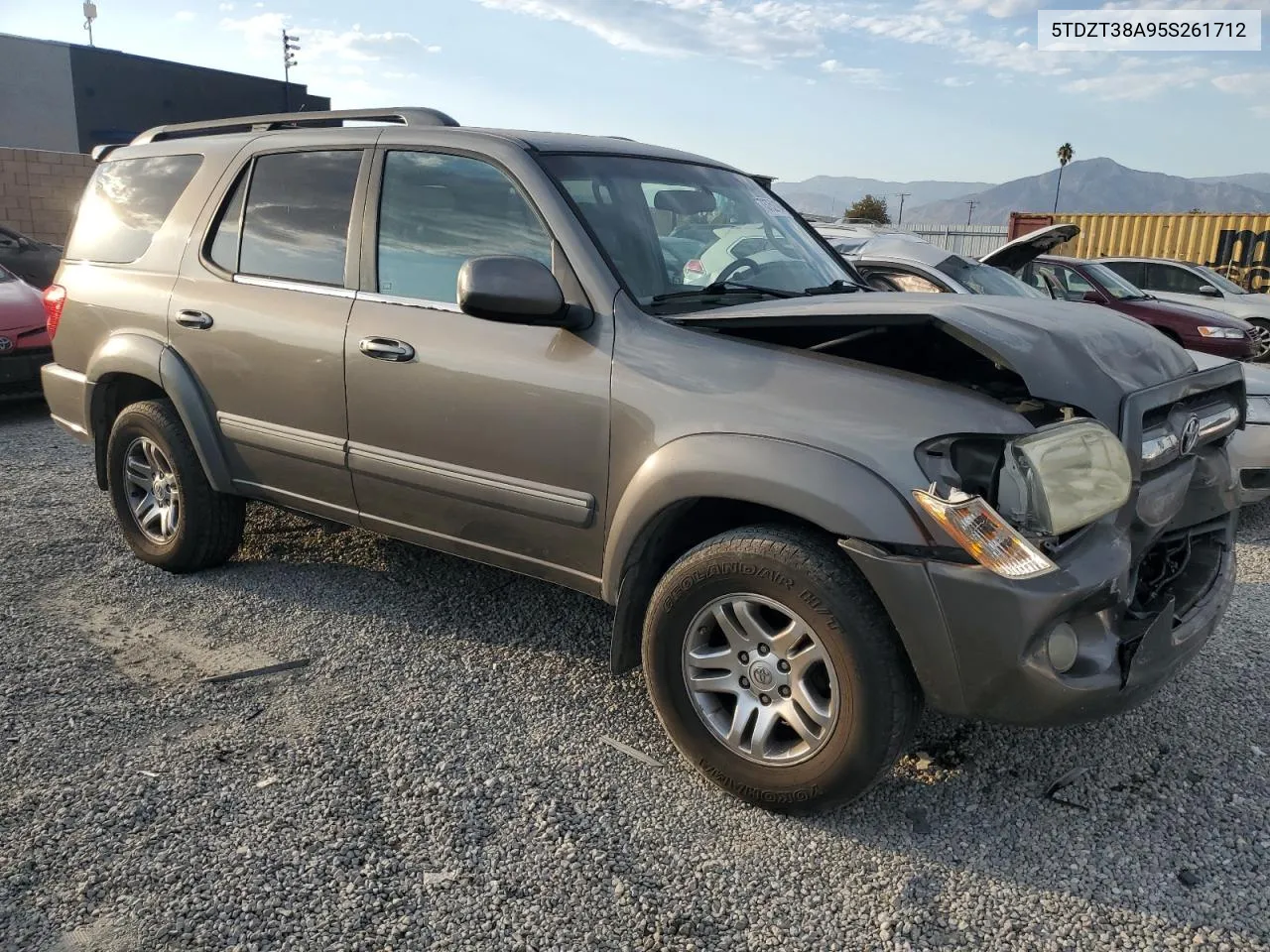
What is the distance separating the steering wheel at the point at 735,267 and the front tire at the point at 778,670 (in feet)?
3.47

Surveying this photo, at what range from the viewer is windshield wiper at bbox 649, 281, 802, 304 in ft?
10.1

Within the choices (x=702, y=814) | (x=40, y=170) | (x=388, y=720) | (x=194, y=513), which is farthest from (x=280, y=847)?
(x=40, y=170)

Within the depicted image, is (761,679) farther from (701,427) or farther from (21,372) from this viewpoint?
(21,372)

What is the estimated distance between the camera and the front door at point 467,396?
2975mm

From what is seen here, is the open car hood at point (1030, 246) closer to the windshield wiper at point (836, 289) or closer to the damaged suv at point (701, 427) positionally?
the windshield wiper at point (836, 289)

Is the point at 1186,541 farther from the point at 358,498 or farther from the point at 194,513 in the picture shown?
the point at 194,513

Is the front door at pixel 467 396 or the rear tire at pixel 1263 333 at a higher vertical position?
the front door at pixel 467 396

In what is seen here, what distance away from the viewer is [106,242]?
14.8 ft

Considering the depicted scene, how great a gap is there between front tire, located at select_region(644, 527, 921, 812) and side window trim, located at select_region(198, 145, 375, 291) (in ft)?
5.70

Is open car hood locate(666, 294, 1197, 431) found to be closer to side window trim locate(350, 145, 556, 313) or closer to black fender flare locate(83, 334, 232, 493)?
side window trim locate(350, 145, 556, 313)

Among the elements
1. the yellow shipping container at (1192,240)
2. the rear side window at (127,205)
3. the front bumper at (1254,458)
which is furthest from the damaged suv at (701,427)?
the yellow shipping container at (1192,240)

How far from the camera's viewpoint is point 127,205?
4.48 m

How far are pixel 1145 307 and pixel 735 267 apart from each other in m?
9.46

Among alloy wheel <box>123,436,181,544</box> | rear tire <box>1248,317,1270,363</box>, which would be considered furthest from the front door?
A: rear tire <box>1248,317,1270,363</box>
